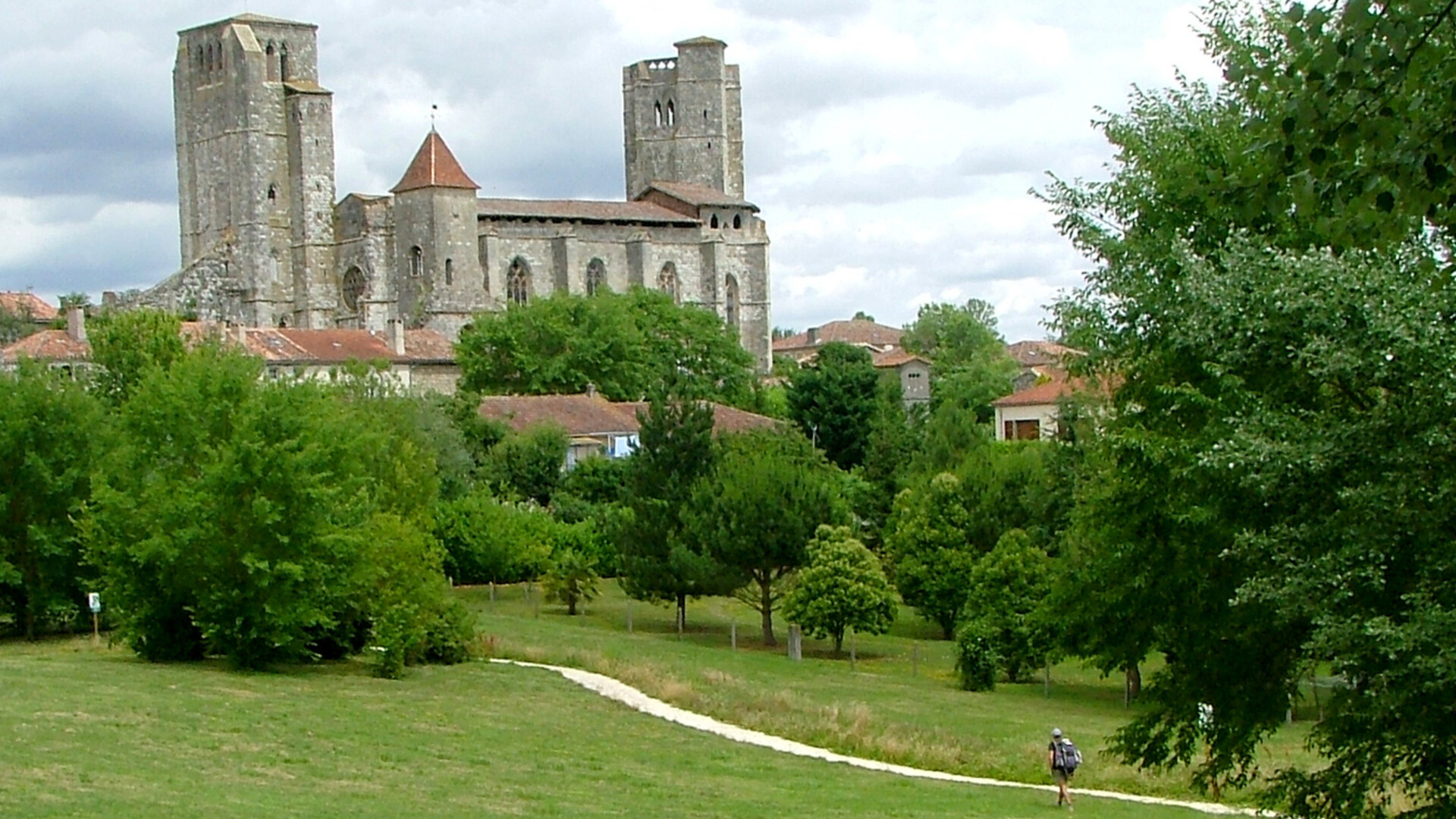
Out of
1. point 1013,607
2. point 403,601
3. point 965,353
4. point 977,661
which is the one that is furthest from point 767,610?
point 965,353

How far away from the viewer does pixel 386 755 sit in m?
22.2

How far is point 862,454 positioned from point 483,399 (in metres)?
14.5

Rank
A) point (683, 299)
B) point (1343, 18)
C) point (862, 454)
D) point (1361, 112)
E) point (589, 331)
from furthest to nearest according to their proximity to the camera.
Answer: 1. point (683, 299)
2. point (589, 331)
3. point (862, 454)
4. point (1361, 112)
5. point (1343, 18)

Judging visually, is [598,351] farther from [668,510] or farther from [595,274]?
[668,510]

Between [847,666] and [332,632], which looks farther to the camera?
[847,666]

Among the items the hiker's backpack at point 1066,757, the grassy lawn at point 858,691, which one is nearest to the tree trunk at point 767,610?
the grassy lawn at point 858,691

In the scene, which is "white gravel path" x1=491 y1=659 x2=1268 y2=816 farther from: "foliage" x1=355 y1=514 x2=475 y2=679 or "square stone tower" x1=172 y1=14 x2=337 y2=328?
"square stone tower" x1=172 y1=14 x2=337 y2=328

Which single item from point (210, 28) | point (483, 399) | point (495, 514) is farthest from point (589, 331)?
point (495, 514)

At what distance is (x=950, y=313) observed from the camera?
454 ft

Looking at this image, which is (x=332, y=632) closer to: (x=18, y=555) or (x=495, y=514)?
(x=18, y=555)

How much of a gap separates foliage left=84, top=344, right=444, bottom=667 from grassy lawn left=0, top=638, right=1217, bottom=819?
36.7 inches

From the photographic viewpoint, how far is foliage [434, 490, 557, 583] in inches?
2100

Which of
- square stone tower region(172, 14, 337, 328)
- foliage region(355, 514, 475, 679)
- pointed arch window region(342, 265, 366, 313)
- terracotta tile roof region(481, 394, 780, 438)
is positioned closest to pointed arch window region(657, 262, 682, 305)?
pointed arch window region(342, 265, 366, 313)

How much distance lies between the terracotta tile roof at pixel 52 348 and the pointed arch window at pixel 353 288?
2293 centimetres
